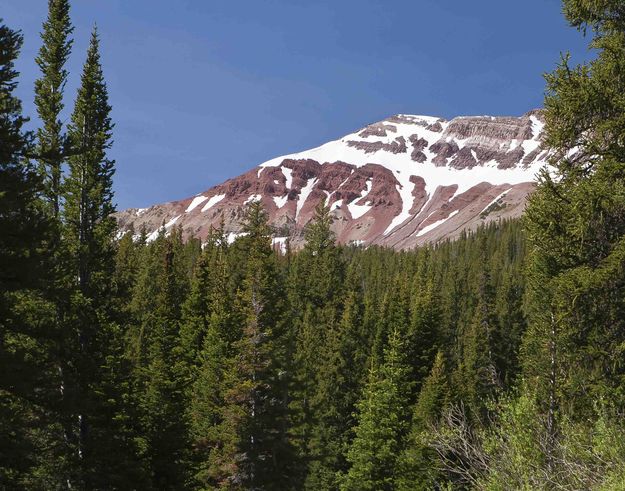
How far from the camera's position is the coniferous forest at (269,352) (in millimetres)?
9609

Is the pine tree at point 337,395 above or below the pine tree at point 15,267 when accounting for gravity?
below

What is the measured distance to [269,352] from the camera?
24.0 m

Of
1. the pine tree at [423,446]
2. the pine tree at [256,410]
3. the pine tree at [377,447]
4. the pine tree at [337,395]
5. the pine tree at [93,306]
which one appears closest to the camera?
the pine tree at [93,306]

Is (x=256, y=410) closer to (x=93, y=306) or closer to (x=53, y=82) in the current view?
(x=93, y=306)

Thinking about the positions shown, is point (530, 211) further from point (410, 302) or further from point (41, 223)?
point (410, 302)

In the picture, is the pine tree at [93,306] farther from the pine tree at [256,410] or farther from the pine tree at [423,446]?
the pine tree at [423,446]

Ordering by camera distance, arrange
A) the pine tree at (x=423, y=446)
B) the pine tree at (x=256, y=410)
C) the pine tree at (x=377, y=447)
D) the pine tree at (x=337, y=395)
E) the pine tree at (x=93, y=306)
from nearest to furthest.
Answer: the pine tree at (x=93, y=306)
the pine tree at (x=256, y=410)
the pine tree at (x=377, y=447)
the pine tree at (x=423, y=446)
the pine tree at (x=337, y=395)

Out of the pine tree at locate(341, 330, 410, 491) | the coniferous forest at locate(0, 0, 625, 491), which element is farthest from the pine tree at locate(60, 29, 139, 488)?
the pine tree at locate(341, 330, 410, 491)

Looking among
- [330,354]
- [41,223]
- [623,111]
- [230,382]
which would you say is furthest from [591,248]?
[330,354]

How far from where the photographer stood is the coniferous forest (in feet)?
31.5

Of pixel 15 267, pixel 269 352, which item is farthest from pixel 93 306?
pixel 15 267

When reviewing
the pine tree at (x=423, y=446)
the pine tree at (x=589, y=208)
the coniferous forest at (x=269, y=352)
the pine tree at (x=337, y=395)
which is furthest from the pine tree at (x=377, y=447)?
the pine tree at (x=589, y=208)

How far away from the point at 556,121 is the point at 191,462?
928 inches

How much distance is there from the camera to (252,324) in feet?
78.9
